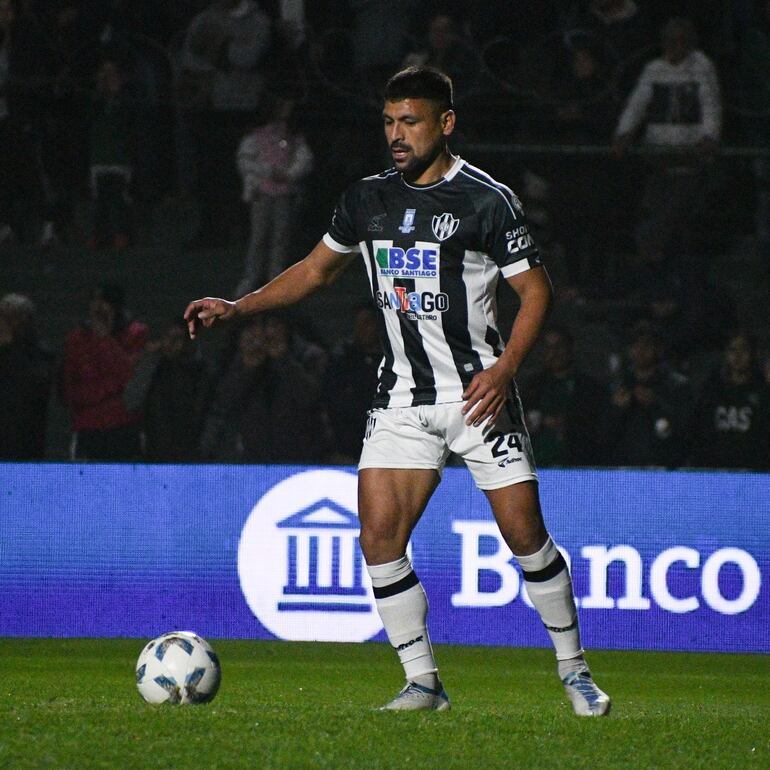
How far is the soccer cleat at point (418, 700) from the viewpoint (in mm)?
4367

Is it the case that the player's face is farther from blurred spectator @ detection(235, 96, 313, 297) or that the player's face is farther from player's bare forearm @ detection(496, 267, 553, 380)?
blurred spectator @ detection(235, 96, 313, 297)

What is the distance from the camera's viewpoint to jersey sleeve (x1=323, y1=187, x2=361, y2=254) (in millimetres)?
4598

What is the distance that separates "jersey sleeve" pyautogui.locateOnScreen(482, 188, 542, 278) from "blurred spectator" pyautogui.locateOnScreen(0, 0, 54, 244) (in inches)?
259

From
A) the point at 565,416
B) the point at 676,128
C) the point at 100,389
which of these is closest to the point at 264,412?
the point at 100,389

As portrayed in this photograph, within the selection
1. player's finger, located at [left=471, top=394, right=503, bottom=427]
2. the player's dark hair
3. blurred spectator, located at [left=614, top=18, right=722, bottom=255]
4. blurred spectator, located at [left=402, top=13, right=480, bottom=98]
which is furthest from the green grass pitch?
blurred spectator, located at [left=402, top=13, right=480, bottom=98]

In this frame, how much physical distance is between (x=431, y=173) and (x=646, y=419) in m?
4.78

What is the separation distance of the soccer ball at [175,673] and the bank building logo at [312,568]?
123 inches

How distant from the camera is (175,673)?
4.46m

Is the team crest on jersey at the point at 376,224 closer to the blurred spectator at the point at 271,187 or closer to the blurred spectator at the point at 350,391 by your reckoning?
the blurred spectator at the point at 350,391

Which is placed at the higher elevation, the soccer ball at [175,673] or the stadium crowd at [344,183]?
the stadium crowd at [344,183]

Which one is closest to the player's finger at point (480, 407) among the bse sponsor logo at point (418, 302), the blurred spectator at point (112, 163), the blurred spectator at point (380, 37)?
the bse sponsor logo at point (418, 302)

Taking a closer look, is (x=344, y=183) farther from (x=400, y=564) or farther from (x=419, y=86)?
(x=400, y=564)

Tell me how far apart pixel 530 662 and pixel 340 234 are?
3.33 meters

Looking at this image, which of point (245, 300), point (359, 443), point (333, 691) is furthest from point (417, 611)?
point (359, 443)
